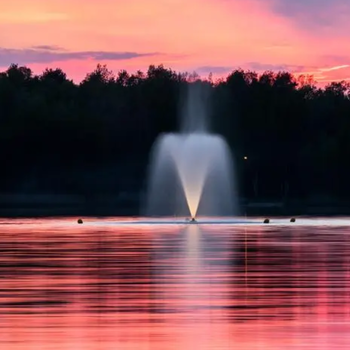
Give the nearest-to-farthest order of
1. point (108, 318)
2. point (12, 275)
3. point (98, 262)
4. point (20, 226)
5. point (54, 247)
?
point (108, 318), point (12, 275), point (98, 262), point (54, 247), point (20, 226)

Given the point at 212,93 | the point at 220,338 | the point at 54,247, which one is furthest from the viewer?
the point at 212,93

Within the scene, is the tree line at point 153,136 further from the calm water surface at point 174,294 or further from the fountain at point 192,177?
the calm water surface at point 174,294

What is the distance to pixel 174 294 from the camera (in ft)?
87.9

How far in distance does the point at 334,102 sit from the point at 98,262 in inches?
5137

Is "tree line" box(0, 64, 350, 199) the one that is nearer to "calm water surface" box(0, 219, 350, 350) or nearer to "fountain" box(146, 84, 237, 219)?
"fountain" box(146, 84, 237, 219)

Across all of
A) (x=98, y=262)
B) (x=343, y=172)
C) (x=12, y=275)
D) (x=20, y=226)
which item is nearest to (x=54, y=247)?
(x=98, y=262)

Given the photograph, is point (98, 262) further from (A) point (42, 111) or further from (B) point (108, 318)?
(A) point (42, 111)

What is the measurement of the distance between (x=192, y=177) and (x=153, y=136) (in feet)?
224

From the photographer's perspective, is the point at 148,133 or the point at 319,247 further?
the point at 148,133

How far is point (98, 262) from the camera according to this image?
36.2m

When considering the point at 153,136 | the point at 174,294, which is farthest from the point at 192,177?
the point at 153,136

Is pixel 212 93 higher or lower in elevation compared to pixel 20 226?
higher

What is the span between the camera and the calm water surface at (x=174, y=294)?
2028cm

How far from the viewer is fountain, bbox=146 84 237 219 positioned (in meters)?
82.8
